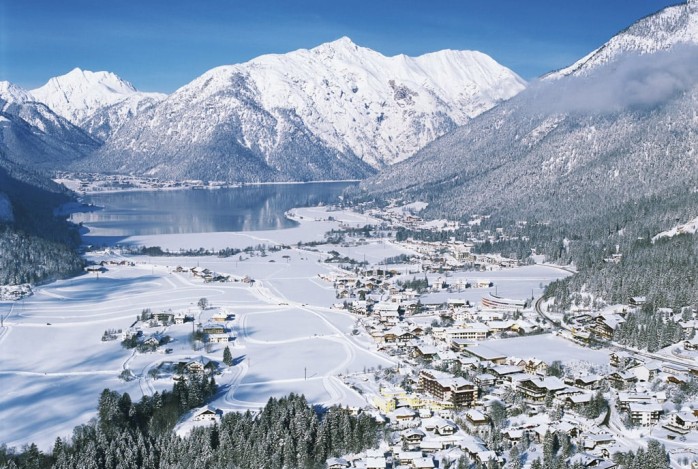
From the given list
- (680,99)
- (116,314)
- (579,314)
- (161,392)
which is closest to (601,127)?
(680,99)

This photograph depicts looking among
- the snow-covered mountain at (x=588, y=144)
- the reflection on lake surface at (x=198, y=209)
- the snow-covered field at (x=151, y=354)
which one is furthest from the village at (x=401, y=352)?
the reflection on lake surface at (x=198, y=209)

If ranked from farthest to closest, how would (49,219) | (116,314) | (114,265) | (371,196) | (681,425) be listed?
(371,196) → (49,219) → (114,265) → (116,314) → (681,425)

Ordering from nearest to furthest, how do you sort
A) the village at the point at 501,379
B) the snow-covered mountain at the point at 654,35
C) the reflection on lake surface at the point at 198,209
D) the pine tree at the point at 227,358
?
the village at the point at 501,379 → the pine tree at the point at 227,358 → the reflection on lake surface at the point at 198,209 → the snow-covered mountain at the point at 654,35

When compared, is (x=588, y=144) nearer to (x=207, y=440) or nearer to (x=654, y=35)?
(x=654, y=35)

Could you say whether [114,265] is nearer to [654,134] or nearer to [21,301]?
[21,301]

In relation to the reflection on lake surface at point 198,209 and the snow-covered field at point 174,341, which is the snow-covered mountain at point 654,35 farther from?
the snow-covered field at point 174,341

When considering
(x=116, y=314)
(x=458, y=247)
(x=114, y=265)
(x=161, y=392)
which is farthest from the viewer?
(x=458, y=247)
